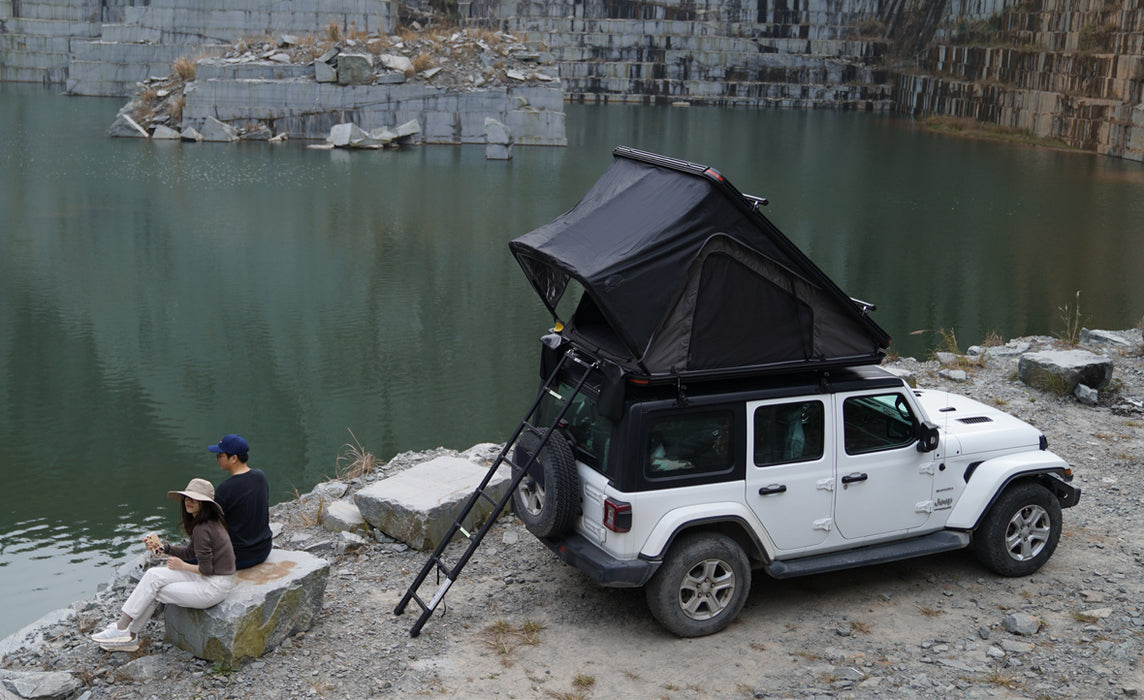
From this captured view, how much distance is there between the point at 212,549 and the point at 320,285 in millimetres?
16033

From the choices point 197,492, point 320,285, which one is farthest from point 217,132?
point 197,492

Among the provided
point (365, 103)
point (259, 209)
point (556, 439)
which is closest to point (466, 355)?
point (556, 439)

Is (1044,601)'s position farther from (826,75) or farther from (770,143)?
(826,75)

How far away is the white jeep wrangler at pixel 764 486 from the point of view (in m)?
6.94

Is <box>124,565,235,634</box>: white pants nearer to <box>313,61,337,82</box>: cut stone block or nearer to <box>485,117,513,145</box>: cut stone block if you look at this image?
<box>485,117,513,145</box>: cut stone block

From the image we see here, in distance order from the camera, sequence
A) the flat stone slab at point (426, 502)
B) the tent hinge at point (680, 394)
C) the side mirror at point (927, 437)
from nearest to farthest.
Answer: the tent hinge at point (680, 394)
the side mirror at point (927, 437)
the flat stone slab at point (426, 502)

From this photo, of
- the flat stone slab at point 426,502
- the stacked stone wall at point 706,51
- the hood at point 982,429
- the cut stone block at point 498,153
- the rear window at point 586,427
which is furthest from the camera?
the stacked stone wall at point 706,51

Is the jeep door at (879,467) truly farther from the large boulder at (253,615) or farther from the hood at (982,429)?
the large boulder at (253,615)

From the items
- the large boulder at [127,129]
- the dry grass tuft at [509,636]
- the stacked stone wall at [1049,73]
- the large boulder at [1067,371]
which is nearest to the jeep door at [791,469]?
the dry grass tuft at [509,636]

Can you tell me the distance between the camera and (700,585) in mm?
7180

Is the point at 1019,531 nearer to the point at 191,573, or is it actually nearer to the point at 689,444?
the point at 689,444

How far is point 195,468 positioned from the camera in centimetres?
1331

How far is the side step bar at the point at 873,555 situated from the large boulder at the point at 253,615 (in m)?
3.01

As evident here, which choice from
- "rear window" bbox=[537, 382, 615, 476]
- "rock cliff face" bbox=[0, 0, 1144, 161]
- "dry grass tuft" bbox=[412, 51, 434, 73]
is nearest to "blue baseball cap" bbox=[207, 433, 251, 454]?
"rear window" bbox=[537, 382, 615, 476]
